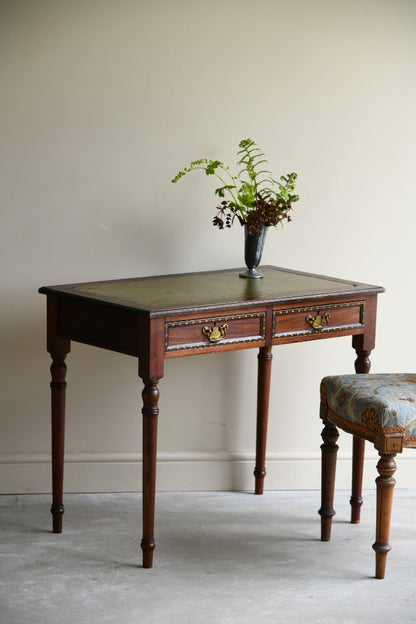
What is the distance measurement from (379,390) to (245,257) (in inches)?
30.6

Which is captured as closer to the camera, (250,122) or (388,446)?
(388,446)

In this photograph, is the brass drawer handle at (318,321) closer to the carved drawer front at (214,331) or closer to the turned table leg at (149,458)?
the carved drawer front at (214,331)

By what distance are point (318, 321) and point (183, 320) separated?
0.56 m

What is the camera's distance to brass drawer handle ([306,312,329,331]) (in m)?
3.28

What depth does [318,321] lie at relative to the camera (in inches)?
130

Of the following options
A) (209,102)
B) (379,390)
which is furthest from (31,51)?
(379,390)

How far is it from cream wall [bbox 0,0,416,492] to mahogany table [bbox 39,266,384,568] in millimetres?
373

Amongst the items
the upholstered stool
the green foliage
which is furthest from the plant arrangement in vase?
the upholstered stool

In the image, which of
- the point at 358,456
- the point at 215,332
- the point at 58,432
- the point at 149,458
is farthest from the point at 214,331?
the point at 358,456

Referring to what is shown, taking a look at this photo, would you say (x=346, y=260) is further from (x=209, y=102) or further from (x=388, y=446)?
(x=388, y=446)

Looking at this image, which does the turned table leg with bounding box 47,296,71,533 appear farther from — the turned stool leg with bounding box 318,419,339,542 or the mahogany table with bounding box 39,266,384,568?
the turned stool leg with bounding box 318,419,339,542

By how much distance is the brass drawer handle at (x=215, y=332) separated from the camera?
3025mm

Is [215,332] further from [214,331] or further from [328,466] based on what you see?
[328,466]

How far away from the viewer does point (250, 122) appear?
12.3ft
